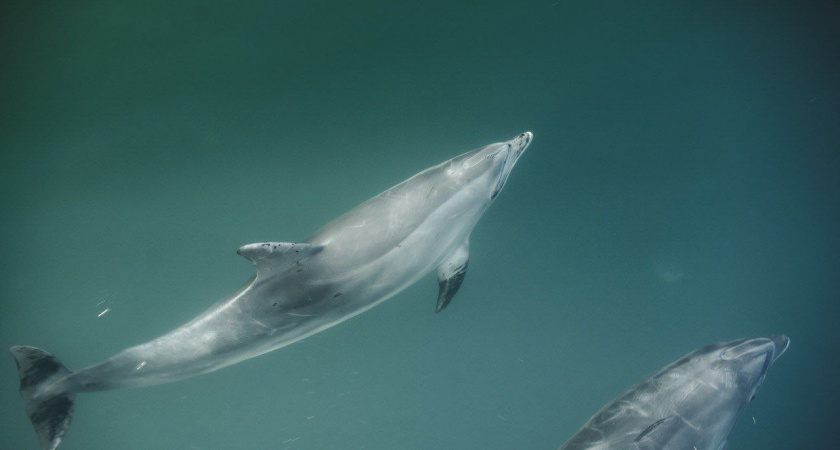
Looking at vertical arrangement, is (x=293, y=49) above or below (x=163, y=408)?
above

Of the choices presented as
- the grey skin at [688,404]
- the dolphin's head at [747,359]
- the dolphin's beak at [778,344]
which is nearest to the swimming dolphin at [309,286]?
the grey skin at [688,404]

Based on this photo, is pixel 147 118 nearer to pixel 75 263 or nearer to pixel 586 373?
pixel 75 263

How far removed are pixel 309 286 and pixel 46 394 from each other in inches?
122

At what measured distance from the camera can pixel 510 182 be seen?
24.7 feet

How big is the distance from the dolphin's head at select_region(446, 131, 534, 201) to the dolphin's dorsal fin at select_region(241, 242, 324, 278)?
1.62 metres

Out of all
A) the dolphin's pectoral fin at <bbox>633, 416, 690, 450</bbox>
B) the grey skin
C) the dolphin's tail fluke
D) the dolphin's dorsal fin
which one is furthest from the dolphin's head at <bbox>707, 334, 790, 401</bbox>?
the dolphin's tail fluke

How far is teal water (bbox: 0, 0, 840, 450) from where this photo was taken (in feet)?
21.7

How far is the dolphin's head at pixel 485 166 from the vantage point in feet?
14.9

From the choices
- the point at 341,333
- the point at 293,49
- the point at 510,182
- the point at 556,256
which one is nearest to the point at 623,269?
the point at 556,256

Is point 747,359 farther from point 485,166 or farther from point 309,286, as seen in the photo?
point 309,286

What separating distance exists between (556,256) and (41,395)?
7568 millimetres

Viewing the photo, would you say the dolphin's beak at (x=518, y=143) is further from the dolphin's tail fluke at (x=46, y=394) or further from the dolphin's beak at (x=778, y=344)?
the dolphin's tail fluke at (x=46, y=394)

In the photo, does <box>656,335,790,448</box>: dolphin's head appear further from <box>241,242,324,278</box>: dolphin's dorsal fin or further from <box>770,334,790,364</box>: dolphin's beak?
<box>241,242,324,278</box>: dolphin's dorsal fin

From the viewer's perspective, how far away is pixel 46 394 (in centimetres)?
450
